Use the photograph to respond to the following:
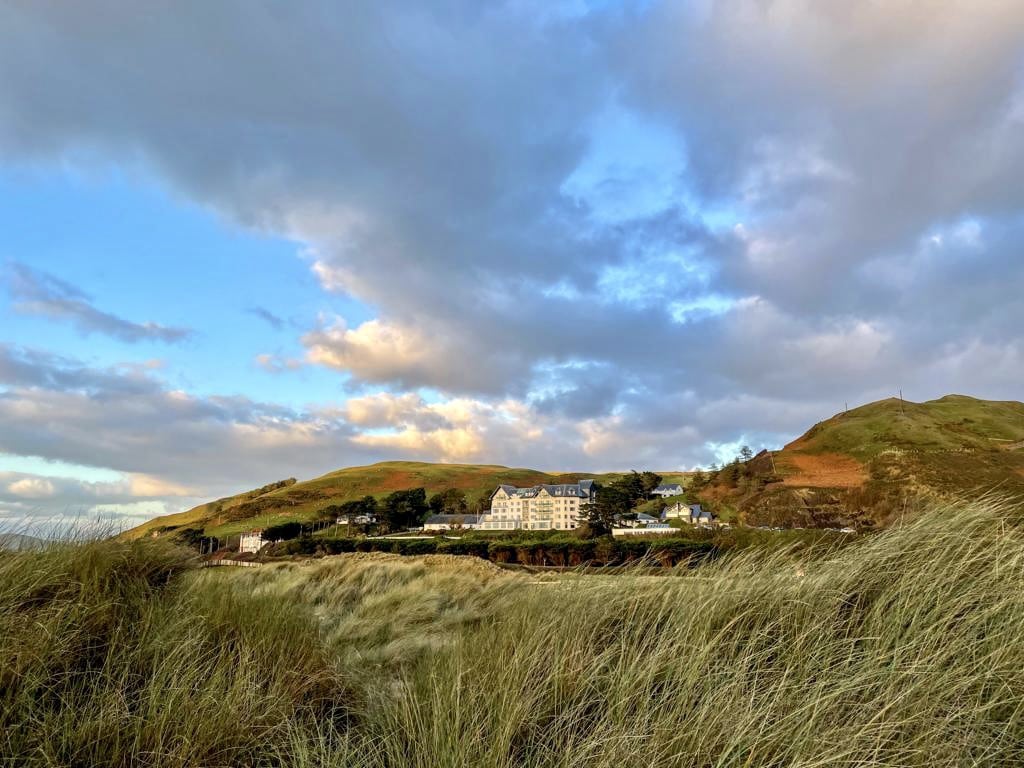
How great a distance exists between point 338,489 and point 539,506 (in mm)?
39243

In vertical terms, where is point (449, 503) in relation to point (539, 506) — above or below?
above

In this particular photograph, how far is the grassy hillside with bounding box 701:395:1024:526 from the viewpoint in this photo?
45.2m

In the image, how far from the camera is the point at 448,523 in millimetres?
72250

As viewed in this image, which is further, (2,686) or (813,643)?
(813,643)

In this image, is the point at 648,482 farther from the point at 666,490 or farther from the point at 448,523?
the point at 448,523

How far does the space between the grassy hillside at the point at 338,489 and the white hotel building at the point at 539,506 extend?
15.5 m

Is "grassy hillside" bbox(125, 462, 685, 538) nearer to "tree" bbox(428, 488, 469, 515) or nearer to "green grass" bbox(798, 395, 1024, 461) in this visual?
"tree" bbox(428, 488, 469, 515)

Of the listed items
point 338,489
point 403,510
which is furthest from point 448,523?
point 338,489

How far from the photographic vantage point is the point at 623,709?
2963 millimetres

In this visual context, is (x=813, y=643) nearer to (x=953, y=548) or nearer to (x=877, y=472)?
(x=953, y=548)

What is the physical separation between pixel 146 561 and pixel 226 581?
808 millimetres

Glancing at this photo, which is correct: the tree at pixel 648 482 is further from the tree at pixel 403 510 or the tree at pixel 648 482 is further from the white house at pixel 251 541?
the white house at pixel 251 541

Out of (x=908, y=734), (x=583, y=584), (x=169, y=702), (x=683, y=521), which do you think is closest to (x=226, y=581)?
(x=169, y=702)

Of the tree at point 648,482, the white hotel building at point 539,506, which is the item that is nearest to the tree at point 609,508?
the white hotel building at point 539,506
